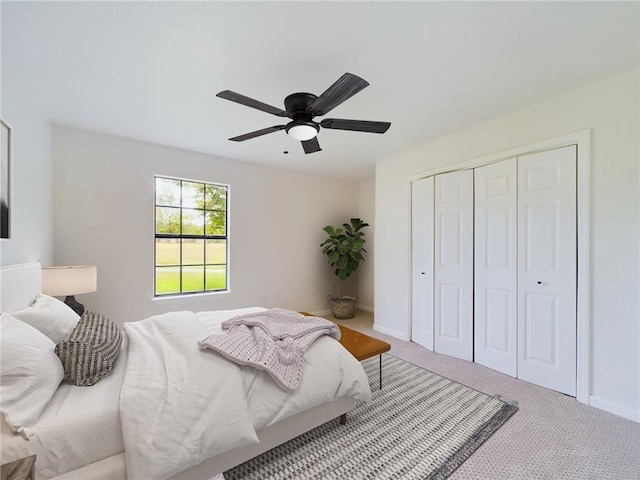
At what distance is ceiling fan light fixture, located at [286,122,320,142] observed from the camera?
6.41 ft

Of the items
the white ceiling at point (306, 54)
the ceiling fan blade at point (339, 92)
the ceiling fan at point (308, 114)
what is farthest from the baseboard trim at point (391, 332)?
the ceiling fan blade at point (339, 92)

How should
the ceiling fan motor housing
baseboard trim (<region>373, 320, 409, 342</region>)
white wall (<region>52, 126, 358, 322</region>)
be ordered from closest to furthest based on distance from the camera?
the ceiling fan motor housing
white wall (<region>52, 126, 358, 322</region>)
baseboard trim (<region>373, 320, 409, 342</region>)

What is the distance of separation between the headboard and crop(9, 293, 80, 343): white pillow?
7 centimetres

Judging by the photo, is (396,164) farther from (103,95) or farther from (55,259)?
(55,259)

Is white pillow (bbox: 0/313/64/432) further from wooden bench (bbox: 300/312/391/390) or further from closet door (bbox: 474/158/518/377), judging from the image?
closet door (bbox: 474/158/518/377)

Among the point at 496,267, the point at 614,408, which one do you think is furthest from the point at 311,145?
the point at 614,408

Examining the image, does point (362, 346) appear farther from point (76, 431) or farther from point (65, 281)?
point (65, 281)

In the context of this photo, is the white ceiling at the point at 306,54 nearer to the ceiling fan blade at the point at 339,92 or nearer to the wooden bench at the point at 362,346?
the ceiling fan blade at the point at 339,92

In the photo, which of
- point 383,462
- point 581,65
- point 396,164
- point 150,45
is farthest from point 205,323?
point 581,65

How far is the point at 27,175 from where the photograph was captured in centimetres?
227

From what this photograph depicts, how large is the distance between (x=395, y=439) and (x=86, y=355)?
185cm

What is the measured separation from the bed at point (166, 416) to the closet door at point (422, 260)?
1.96 m

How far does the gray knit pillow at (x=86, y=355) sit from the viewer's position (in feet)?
4.54

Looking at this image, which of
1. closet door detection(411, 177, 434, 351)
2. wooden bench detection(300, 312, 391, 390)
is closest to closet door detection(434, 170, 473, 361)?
closet door detection(411, 177, 434, 351)
